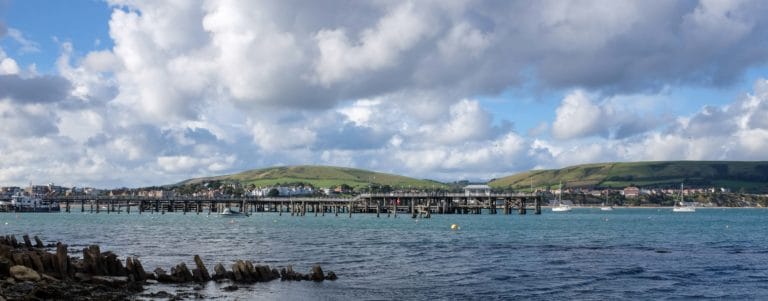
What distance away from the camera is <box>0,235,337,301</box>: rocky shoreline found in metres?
32.3

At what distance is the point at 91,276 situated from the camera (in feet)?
127

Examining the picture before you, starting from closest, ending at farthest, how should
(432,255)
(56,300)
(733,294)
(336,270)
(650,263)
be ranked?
(56,300), (733,294), (336,270), (650,263), (432,255)

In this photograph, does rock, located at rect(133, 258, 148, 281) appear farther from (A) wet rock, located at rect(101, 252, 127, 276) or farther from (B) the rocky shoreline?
(A) wet rock, located at rect(101, 252, 127, 276)

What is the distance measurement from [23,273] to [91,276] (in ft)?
15.3

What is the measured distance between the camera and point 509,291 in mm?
40125

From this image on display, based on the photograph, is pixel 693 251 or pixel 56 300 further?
pixel 693 251

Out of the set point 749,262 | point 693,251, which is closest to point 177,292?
point 749,262

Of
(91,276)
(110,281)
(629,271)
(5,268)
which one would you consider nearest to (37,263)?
(5,268)

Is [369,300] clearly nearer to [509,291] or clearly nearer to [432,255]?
[509,291]

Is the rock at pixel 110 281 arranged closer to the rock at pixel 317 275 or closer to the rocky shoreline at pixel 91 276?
the rocky shoreline at pixel 91 276

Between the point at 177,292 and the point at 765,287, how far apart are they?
32.9 m

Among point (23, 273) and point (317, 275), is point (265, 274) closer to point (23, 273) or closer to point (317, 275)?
point (317, 275)

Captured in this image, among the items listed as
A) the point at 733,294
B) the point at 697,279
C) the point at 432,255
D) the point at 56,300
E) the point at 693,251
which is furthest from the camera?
the point at 693,251

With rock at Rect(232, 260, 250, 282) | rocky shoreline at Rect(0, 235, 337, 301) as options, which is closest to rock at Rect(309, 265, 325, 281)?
rocky shoreline at Rect(0, 235, 337, 301)
